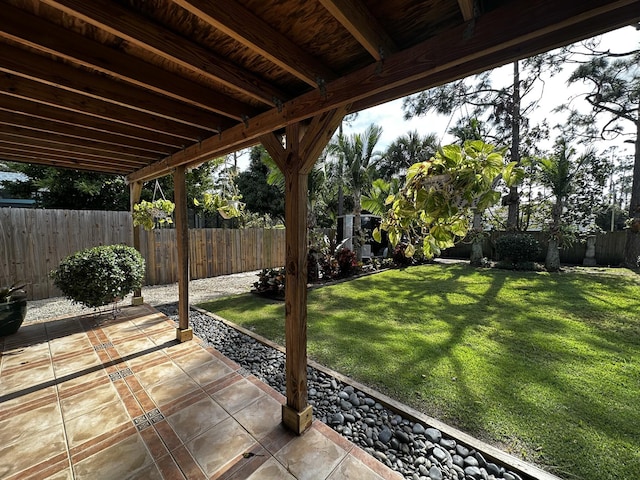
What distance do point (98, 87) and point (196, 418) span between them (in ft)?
8.94

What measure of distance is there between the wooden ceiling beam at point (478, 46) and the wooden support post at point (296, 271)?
24 cm

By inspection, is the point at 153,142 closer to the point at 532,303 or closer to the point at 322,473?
the point at 322,473

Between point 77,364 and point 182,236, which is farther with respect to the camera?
point 182,236

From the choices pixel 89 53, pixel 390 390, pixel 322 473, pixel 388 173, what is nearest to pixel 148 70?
pixel 89 53

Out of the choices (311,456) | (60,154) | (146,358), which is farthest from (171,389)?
(60,154)

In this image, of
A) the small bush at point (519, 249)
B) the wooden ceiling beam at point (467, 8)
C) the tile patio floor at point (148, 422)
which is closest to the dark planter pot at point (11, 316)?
the tile patio floor at point (148, 422)

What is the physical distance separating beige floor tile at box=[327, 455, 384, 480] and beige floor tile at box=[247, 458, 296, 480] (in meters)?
0.04

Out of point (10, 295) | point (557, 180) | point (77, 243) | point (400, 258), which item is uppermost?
point (557, 180)

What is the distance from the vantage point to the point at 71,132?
2730mm

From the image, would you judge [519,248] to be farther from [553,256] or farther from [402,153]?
[402,153]

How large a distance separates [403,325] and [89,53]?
179 inches

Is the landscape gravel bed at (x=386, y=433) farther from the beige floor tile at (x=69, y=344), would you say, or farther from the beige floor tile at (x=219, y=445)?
the beige floor tile at (x=69, y=344)

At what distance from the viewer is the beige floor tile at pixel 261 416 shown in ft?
6.47

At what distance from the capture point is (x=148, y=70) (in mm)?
1773
